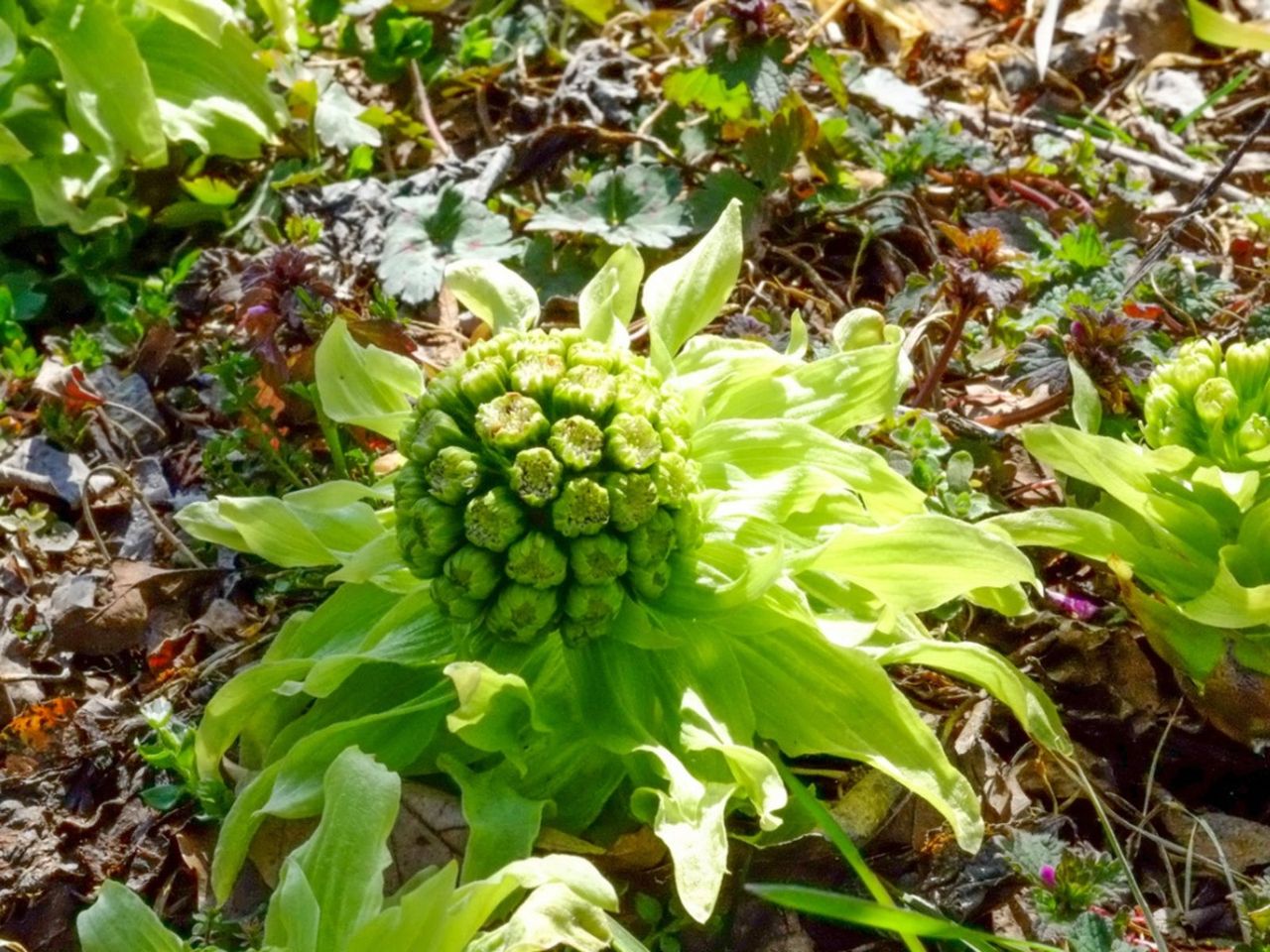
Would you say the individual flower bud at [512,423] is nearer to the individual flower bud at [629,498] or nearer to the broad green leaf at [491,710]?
the individual flower bud at [629,498]

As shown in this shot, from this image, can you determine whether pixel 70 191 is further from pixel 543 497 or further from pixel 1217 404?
pixel 1217 404

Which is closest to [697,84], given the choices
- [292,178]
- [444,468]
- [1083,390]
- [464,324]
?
[464,324]

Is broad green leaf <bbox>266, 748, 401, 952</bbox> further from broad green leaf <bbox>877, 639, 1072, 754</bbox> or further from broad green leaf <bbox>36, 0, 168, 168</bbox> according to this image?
broad green leaf <bbox>36, 0, 168, 168</bbox>

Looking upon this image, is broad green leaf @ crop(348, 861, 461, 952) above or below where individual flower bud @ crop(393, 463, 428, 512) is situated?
below

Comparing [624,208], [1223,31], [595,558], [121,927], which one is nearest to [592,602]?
[595,558]

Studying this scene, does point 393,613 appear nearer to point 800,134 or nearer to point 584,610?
point 584,610

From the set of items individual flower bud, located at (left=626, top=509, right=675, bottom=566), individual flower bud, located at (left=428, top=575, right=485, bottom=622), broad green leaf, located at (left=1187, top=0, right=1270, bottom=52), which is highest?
broad green leaf, located at (left=1187, top=0, right=1270, bottom=52)

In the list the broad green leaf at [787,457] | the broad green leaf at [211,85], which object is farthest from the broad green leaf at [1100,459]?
the broad green leaf at [211,85]

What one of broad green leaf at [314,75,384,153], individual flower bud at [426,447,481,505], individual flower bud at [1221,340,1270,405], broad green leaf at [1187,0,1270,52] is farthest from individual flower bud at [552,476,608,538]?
broad green leaf at [1187,0,1270,52]
